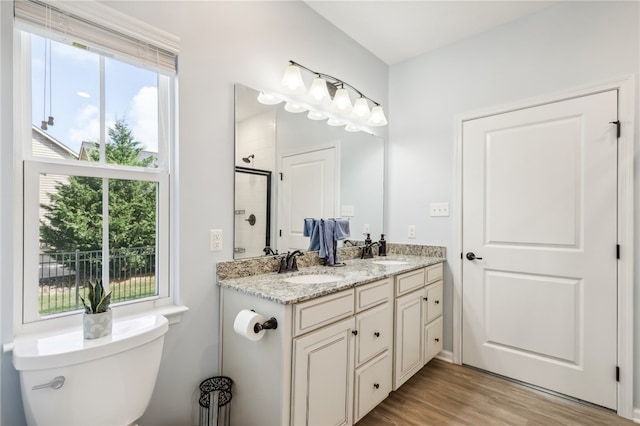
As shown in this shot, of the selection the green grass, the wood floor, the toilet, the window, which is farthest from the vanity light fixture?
the wood floor

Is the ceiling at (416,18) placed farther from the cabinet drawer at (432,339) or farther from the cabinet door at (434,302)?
the cabinet drawer at (432,339)

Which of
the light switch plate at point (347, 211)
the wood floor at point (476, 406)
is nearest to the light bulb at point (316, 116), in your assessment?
the light switch plate at point (347, 211)

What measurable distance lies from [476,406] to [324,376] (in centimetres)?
118

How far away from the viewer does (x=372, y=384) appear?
5.65ft

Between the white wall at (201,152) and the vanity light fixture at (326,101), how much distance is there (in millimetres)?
163

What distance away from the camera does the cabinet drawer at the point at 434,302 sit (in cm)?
232

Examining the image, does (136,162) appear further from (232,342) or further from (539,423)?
(539,423)

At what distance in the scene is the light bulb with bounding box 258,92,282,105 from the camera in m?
1.84

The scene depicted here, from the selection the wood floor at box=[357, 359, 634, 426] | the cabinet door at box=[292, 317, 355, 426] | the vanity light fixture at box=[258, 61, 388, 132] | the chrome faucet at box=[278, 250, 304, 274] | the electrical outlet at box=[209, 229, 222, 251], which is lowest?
the wood floor at box=[357, 359, 634, 426]

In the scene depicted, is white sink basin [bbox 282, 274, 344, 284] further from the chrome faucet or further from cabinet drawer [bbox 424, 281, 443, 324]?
cabinet drawer [bbox 424, 281, 443, 324]

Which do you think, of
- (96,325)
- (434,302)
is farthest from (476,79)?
(96,325)

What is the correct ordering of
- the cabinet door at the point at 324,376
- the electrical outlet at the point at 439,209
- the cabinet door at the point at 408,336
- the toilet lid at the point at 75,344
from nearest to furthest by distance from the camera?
the toilet lid at the point at 75,344, the cabinet door at the point at 324,376, the cabinet door at the point at 408,336, the electrical outlet at the point at 439,209

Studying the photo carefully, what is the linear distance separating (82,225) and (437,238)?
95.8 inches

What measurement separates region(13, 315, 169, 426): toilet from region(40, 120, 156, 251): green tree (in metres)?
0.38
